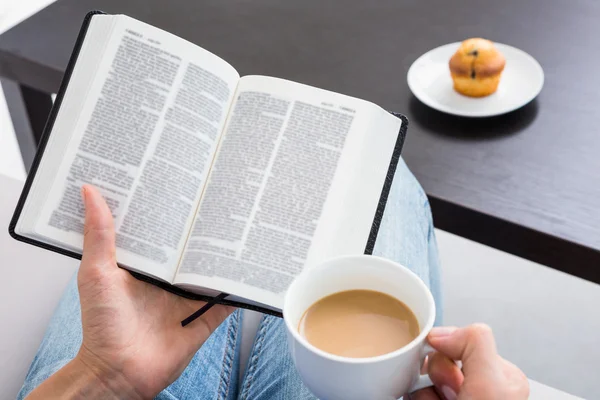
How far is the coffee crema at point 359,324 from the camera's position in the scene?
57 cm

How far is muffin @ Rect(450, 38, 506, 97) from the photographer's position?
3.32 feet

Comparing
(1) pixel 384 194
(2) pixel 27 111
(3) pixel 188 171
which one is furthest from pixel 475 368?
(2) pixel 27 111

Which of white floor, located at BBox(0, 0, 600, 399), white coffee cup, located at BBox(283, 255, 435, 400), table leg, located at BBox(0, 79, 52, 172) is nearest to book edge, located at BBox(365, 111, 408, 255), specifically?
white coffee cup, located at BBox(283, 255, 435, 400)

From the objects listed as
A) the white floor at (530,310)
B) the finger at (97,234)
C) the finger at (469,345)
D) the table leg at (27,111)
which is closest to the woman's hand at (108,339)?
the finger at (97,234)

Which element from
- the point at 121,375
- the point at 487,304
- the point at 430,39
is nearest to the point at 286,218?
the point at 121,375

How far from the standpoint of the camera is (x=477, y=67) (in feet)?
3.31

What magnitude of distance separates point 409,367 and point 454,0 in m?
0.91

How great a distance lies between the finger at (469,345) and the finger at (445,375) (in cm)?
2

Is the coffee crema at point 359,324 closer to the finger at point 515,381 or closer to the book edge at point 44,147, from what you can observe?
the finger at point 515,381

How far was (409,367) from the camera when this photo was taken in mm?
534

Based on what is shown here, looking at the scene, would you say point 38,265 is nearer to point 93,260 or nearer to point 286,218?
point 93,260

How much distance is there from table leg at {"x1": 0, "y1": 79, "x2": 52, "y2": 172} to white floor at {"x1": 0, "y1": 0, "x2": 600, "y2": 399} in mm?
916

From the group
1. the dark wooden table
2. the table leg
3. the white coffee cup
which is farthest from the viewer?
the table leg

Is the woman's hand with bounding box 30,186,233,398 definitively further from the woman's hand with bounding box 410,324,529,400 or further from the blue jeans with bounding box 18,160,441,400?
the woman's hand with bounding box 410,324,529,400
